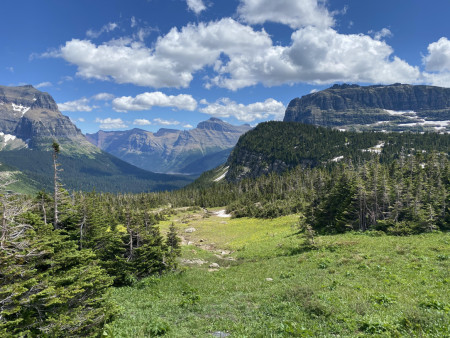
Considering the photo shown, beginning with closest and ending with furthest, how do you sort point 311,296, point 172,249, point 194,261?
point 311,296 → point 172,249 → point 194,261

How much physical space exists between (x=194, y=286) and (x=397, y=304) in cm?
1664

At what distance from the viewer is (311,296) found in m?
16.4

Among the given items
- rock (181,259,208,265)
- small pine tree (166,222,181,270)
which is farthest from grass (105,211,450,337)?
rock (181,259,208,265)

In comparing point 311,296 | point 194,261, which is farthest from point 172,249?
point 311,296

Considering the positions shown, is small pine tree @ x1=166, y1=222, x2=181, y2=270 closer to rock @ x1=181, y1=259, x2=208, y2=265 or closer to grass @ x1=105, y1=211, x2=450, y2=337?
grass @ x1=105, y1=211, x2=450, y2=337

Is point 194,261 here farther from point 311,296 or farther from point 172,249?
point 311,296

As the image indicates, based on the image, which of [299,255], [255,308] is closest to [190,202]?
[299,255]

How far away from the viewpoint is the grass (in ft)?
41.2

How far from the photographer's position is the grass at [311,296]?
41.2ft

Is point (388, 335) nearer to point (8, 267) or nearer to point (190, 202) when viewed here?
point (8, 267)

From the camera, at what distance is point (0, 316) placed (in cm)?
901

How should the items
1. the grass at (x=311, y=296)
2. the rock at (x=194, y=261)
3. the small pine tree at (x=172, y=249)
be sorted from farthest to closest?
1. the rock at (x=194, y=261)
2. the small pine tree at (x=172, y=249)
3. the grass at (x=311, y=296)

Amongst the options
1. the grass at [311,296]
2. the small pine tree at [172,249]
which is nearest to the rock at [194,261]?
the grass at [311,296]

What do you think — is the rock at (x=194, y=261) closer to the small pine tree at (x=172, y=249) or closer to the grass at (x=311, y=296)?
the grass at (x=311, y=296)
